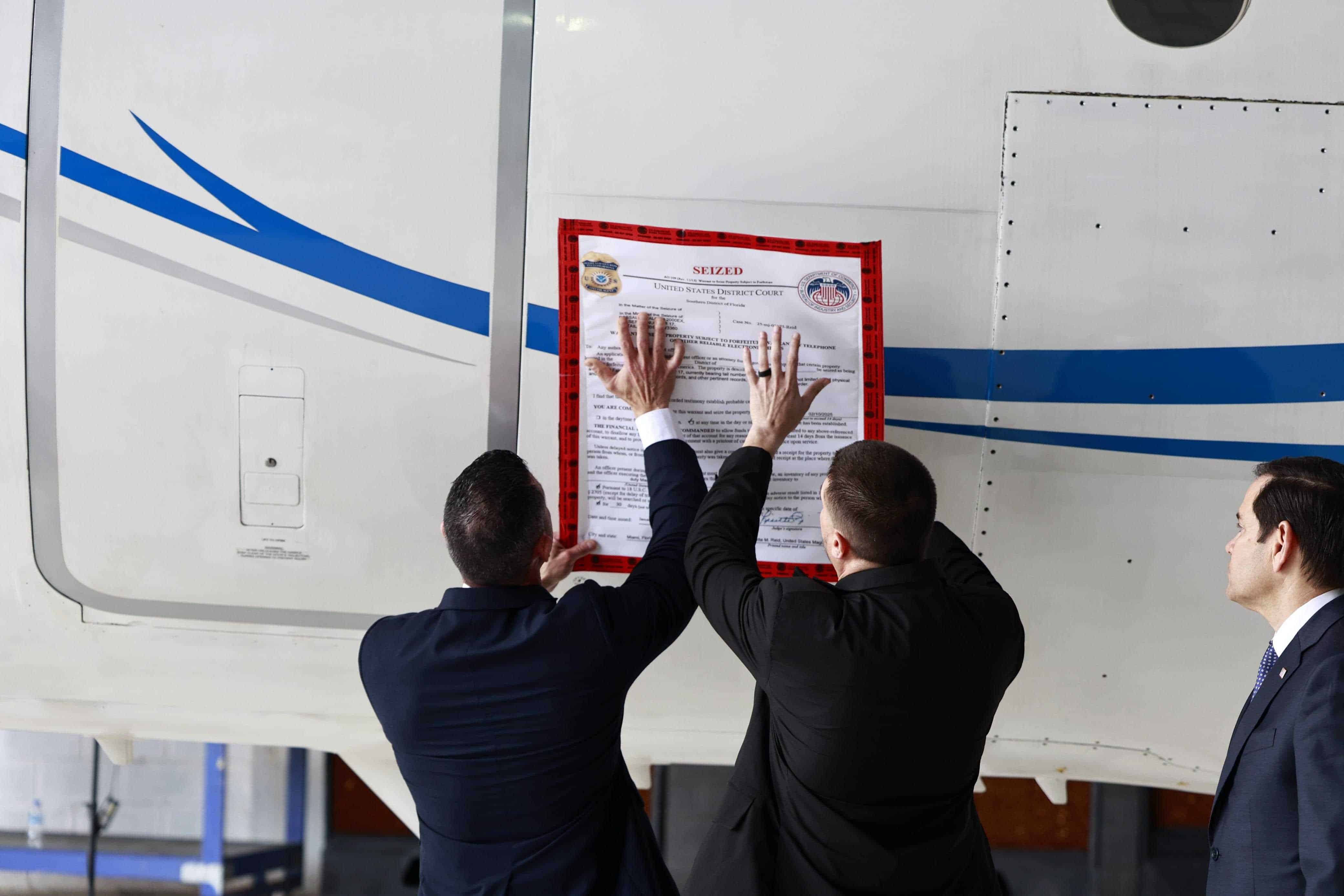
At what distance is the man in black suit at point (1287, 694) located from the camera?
1135 millimetres

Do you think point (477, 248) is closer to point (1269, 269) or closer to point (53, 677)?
point (53, 677)

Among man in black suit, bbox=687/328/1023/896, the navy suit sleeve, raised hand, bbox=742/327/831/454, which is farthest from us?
raised hand, bbox=742/327/831/454

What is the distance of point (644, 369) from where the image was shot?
1.57m

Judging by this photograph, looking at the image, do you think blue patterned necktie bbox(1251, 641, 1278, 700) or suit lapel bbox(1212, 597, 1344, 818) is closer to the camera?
suit lapel bbox(1212, 597, 1344, 818)

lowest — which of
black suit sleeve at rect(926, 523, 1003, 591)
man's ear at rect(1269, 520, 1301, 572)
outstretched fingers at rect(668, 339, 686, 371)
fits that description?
black suit sleeve at rect(926, 523, 1003, 591)

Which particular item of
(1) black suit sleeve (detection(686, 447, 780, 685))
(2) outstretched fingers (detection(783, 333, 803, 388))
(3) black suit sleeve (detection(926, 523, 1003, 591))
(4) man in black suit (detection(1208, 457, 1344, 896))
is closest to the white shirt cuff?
(1) black suit sleeve (detection(686, 447, 780, 685))

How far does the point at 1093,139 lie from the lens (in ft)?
5.63

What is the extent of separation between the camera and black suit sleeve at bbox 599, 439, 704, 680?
1387 mm

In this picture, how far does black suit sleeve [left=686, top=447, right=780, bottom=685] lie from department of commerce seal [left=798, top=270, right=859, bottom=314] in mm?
330

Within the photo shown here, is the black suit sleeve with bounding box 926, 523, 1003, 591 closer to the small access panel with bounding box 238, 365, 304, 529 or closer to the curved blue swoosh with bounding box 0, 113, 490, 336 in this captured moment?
the curved blue swoosh with bounding box 0, 113, 490, 336

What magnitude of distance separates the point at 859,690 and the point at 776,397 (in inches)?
22.5

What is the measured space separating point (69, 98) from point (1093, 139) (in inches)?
86.6

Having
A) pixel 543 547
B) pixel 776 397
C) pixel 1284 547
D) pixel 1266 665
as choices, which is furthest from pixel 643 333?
pixel 1266 665

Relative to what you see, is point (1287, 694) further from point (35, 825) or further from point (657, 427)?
point (35, 825)
